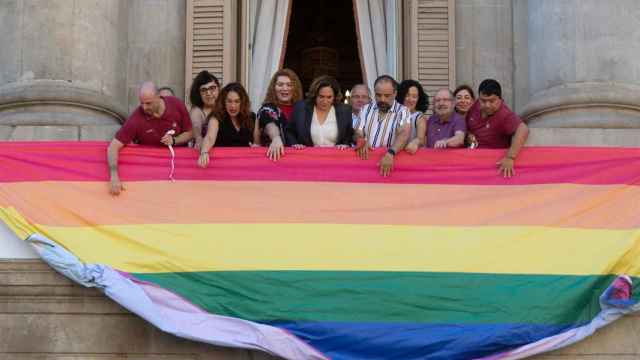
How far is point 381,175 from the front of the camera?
360 inches

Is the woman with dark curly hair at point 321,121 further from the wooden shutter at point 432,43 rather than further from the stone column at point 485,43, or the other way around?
the stone column at point 485,43

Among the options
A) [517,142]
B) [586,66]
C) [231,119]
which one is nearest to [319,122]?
[231,119]

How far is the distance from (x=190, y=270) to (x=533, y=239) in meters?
2.81

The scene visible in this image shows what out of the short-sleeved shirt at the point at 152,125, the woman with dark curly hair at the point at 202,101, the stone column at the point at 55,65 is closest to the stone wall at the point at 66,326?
the short-sleeved shirt at the point at 152,125

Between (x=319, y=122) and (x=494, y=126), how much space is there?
1.55m

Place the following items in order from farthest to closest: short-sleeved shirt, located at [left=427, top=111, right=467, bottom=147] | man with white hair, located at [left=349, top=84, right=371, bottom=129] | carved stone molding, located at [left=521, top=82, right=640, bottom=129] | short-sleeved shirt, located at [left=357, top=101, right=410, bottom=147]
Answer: carved stone molding, located at [left=521, top=82, right=640, bottom=129] → man with white hair, located at [left=349, top=84, right=371, bottom=129] → short-sleeved shirt, located at [left=427, top=111, right=467, bottom=147] → short-sleeved shirt, located at [left=357, top=101, right=410, bottom=147]

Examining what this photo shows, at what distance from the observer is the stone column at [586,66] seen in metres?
11.1

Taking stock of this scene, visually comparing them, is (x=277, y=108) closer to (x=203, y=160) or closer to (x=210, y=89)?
(x=210, y=89)

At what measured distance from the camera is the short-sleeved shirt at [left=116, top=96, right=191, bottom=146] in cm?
926

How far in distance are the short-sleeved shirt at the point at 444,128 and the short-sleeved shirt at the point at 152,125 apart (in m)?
2.24

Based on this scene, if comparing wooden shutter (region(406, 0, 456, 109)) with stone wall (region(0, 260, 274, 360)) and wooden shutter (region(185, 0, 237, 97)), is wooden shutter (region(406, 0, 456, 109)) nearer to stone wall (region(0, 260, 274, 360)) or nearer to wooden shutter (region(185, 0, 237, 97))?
wooden shutter (region(185, 0, 237, 97))

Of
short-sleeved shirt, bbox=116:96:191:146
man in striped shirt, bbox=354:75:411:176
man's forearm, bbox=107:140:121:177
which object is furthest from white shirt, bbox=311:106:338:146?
man's forearm, bbox=107:140:121:177

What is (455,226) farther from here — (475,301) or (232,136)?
(232,136)

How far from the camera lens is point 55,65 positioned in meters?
11.3
